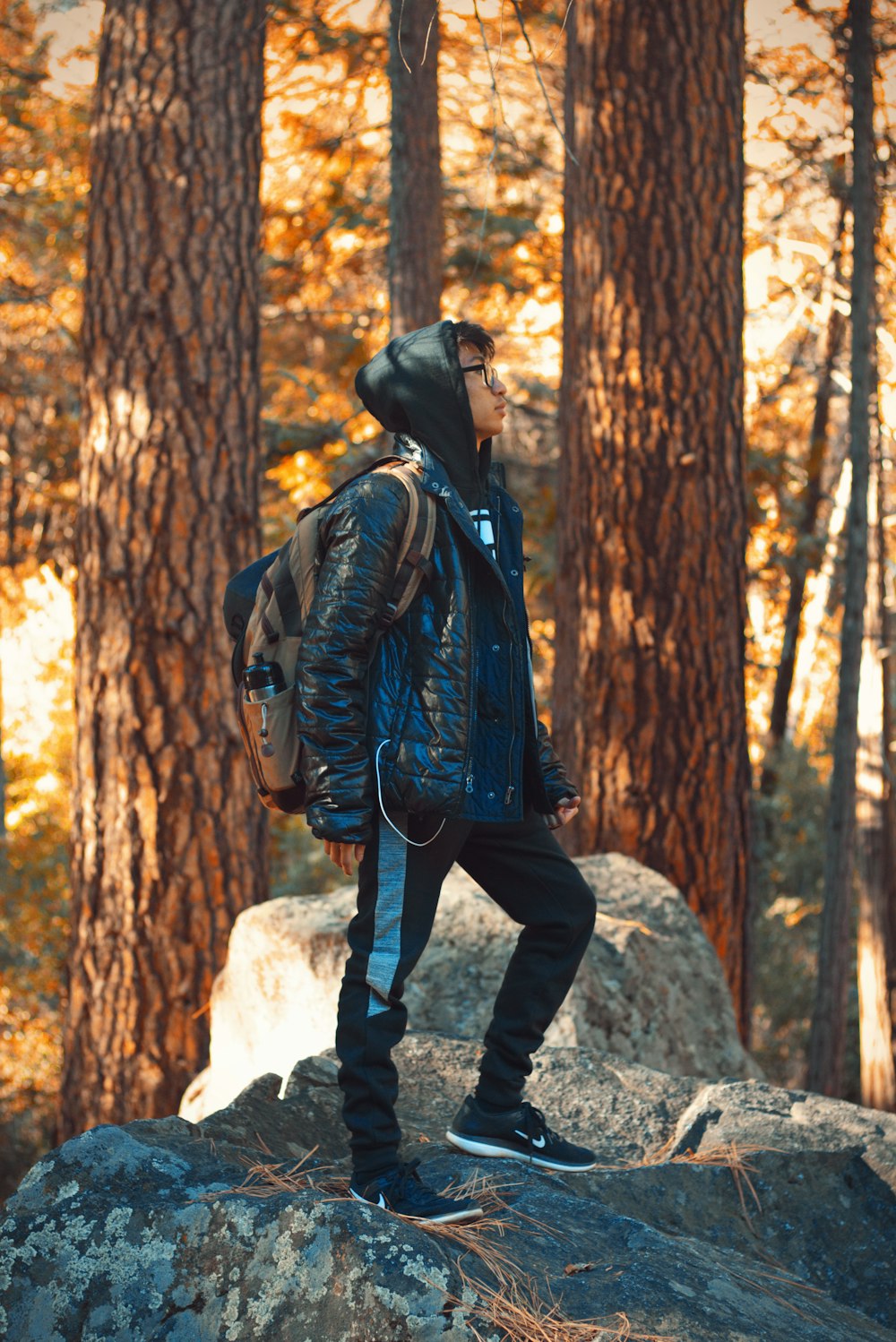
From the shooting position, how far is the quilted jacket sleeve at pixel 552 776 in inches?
120

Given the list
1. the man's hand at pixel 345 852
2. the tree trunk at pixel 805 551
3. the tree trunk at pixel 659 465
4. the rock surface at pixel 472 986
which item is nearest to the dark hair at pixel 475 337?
the man's hand at pixel 345 852

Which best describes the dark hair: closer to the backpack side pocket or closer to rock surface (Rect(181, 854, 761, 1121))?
the backpack side pocket

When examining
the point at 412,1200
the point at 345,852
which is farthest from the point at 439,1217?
the point at 345,852

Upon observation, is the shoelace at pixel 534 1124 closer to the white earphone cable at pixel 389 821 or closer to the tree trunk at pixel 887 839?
the white earphone cable at pixel 389 821

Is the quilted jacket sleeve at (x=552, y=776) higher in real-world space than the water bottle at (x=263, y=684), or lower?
lower

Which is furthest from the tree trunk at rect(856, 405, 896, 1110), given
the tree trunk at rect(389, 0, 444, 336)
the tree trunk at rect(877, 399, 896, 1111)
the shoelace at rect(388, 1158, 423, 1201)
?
the shoelace at rect(388, 1158, 423, 1201)

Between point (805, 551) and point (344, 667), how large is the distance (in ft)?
31.9

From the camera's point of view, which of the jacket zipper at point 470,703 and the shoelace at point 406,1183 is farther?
the jacket zipper at point 470,703

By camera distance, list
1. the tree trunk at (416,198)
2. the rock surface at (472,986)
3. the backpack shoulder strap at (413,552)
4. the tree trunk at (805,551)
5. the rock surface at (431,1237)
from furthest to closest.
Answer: the tree trunk at (805,551) → the tree trunk at (416,198) → the rock surface at (472,986) → the backpack shoulder strap at (413,552) → the rock surface at (431,1237)

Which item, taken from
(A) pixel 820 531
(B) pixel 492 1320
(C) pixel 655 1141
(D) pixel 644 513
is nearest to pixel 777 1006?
(A) pixel 820 531

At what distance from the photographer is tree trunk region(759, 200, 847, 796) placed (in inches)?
456

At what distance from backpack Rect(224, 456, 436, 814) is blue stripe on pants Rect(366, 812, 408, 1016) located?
23 centimetres

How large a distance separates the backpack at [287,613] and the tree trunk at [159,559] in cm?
243

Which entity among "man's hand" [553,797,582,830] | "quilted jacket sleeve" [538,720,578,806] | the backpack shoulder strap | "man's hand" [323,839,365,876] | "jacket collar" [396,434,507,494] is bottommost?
"man's hand" [323,839,365,876]
